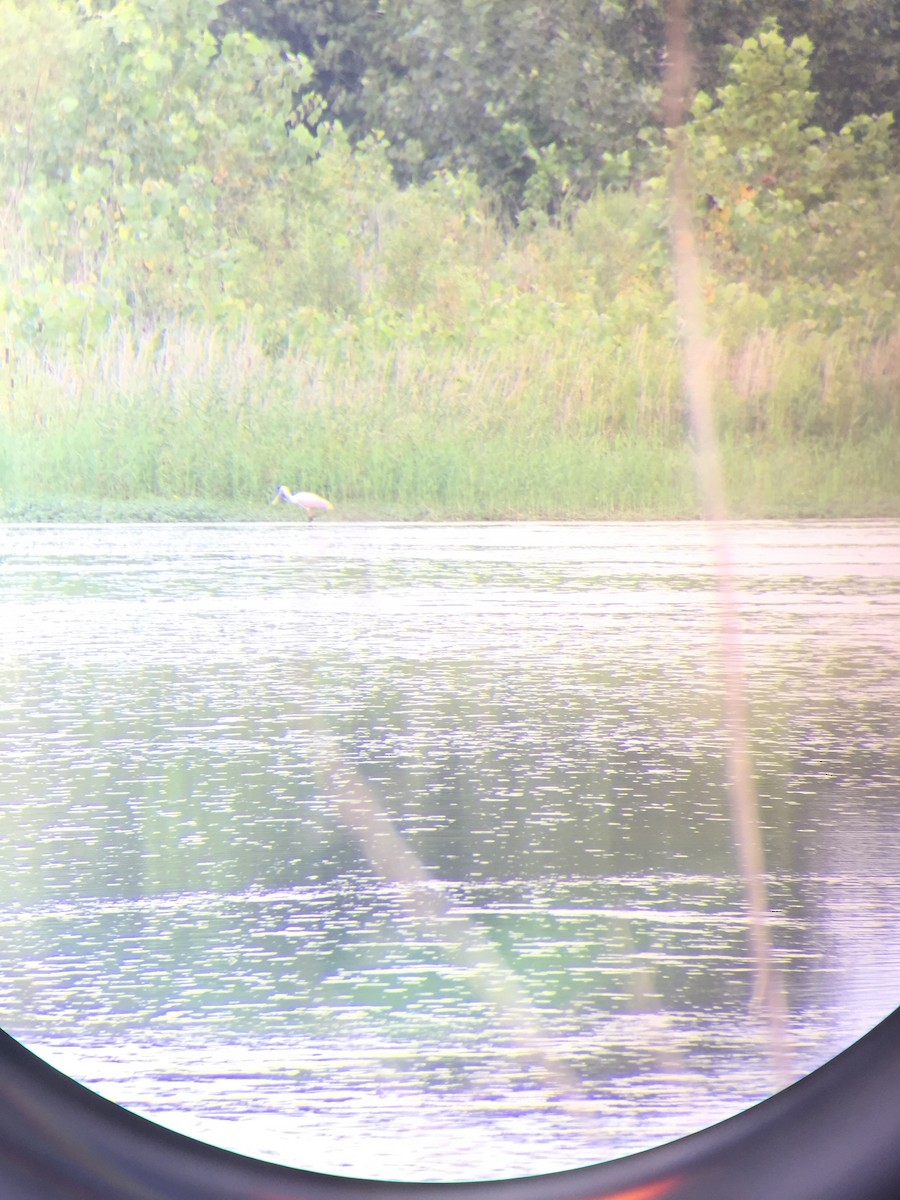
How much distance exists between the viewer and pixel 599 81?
6.32 feet

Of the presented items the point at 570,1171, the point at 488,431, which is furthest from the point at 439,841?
the point at 488,431

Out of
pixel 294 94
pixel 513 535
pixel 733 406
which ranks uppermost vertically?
pixel 294 94

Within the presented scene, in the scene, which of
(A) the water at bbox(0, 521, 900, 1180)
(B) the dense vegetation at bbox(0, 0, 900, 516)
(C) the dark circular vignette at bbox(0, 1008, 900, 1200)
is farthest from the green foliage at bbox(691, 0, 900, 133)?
(C) the dark circular vignette at bbox(0, 1008, 900, 1200)

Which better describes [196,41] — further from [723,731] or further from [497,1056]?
[497,1056]

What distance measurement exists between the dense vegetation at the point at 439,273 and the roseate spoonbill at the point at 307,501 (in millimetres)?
26

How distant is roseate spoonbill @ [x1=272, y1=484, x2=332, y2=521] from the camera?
6.80 feet

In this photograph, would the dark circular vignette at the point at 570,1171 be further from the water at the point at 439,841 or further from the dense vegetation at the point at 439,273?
the dense vegetation at the point at 439,273

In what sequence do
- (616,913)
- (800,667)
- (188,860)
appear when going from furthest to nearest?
1. (800,667)
2. (188,860)
3. (616,913)

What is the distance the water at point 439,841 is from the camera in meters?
0.67

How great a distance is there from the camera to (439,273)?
1903 millimetres

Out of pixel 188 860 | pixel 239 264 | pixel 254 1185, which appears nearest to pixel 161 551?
pixel 239 264

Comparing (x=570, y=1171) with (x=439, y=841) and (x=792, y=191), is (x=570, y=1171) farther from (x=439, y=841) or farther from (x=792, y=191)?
(x=792, y=191)

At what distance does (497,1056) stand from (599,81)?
1585mm

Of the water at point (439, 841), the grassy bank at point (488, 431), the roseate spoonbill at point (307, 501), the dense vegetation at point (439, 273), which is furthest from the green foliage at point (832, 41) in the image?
the roseate spoonbill at point (307, 501)
